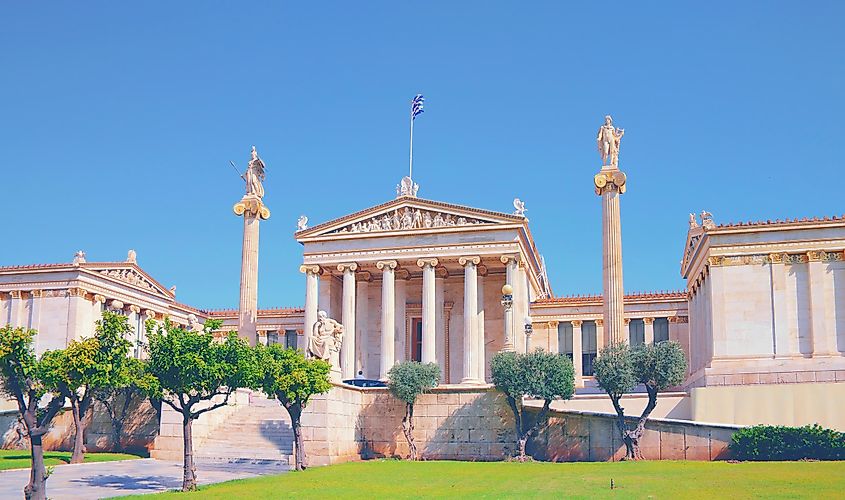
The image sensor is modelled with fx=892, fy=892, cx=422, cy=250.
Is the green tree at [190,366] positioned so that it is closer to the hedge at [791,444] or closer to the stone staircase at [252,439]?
the stone staircase at [252,439]

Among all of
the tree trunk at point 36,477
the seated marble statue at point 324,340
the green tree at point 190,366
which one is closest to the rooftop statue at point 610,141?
the seated marble statue at point 324,340

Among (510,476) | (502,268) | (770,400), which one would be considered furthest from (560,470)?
(502,268)

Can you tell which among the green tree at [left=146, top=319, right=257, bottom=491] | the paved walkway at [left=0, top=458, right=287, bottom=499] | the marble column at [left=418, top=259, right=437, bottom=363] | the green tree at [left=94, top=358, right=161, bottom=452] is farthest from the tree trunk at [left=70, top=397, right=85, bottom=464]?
the marble column at [left=418, top=259, right=437, bottom=363]

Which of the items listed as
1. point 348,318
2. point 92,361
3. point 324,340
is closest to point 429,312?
point 348,318

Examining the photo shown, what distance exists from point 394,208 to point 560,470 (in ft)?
92.0

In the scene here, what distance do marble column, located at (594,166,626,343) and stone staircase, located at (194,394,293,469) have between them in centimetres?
1526

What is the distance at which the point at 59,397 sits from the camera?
21672mm

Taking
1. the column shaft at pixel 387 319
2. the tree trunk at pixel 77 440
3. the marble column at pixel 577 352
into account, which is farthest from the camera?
the marble column at pixel 577 352

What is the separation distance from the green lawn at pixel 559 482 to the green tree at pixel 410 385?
762 cm

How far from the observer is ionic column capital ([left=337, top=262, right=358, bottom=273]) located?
54406 mm

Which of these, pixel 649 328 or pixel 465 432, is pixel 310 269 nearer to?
pixel 465 432

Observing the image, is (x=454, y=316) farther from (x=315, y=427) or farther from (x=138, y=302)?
(x=315, y=427)

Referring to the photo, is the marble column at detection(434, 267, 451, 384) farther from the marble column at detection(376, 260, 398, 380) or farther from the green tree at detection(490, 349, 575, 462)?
the green tree at detection(490, 349, 575, 462)

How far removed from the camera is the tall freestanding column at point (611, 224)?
134ft
